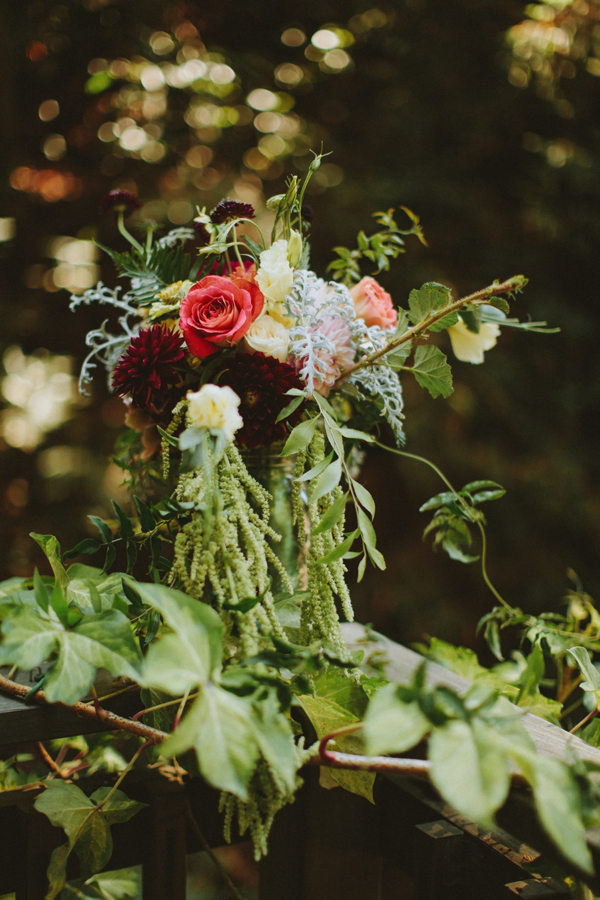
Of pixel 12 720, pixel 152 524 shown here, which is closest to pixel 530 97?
pixel 152 524

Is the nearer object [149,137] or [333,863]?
[333,863]

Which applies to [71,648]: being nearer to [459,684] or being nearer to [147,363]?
[147,363]

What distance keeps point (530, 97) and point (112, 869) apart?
247 centimetres

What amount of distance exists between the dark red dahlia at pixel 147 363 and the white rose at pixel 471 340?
13.3 inches

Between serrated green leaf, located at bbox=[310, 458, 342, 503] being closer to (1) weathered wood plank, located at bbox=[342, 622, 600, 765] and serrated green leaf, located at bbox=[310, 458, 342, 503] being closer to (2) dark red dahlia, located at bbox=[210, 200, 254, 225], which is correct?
(1) weathered wood plank, located at bbox=[342, 622, 600, 765]

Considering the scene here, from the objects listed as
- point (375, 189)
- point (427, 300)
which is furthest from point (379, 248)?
point (375, 189)

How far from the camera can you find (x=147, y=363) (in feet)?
1.79

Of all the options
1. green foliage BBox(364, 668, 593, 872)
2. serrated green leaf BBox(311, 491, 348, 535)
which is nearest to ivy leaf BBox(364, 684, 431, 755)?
green foliage BBox(364, 668, 593, 872)

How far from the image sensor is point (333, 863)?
25.2 inches

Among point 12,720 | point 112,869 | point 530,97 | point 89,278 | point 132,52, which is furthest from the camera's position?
point 530,97

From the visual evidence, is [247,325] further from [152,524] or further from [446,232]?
[446,232]

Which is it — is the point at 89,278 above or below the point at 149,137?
below

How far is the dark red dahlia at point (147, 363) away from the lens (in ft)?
1.79

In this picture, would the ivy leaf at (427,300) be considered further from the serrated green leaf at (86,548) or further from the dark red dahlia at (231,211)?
the serrated green leaf at (86,548)
